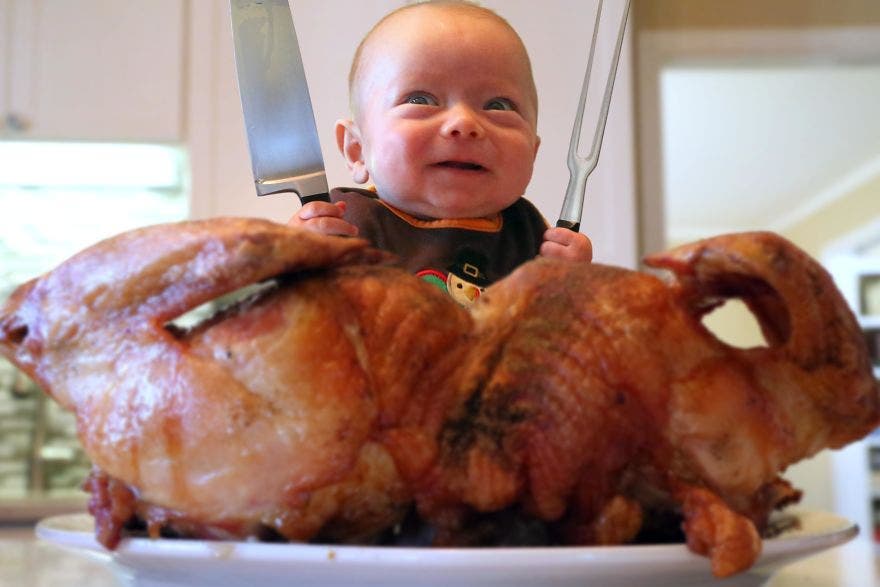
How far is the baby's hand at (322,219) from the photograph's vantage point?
0.66m

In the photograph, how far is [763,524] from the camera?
450 mm

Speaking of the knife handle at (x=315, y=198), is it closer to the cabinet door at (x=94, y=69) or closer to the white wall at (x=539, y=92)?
the white wall at (x=539, y=92)

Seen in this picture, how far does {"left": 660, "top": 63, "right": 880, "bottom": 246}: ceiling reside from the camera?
431 cm

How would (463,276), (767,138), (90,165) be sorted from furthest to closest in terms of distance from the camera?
(767,138) < (90,165) < (463,276)

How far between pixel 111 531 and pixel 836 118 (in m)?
5.28

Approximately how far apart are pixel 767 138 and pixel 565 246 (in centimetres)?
496

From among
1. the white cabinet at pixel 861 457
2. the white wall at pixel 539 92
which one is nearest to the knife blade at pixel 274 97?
the white wall at pixel 539 92

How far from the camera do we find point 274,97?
67cm

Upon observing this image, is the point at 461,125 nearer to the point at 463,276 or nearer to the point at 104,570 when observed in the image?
the point at 463,276

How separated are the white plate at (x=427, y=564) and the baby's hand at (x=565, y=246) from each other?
398 mm

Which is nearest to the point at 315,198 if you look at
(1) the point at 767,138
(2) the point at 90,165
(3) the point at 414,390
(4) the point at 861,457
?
(3) the point at 414,390

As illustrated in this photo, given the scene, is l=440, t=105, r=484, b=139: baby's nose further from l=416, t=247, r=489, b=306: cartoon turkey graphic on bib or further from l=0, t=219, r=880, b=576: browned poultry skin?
l=0, t=219, r=880, b=576: browned poultry skin

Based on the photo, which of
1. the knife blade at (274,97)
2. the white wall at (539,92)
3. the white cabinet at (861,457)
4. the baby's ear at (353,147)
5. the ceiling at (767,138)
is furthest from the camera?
the white cabinet at (861,457)

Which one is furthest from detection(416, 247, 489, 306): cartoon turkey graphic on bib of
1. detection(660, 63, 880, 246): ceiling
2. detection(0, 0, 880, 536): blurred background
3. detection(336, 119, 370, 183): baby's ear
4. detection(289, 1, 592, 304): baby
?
detection(660, 63, 880, 246): ceiling
